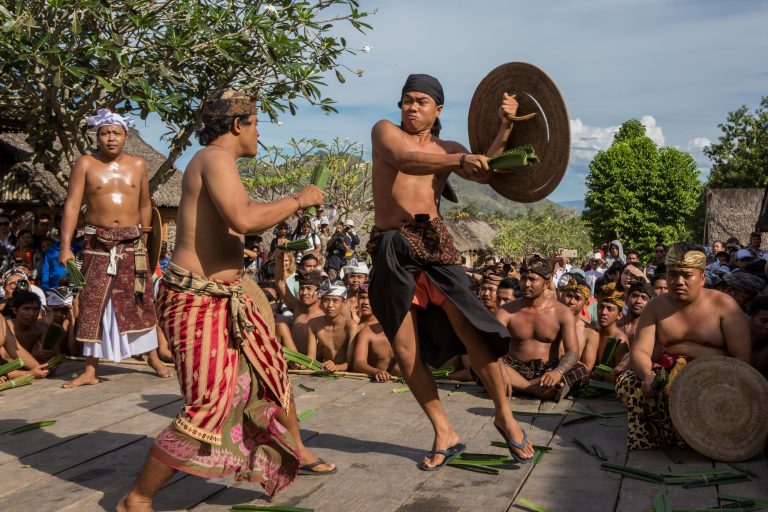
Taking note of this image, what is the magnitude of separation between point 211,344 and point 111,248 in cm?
281

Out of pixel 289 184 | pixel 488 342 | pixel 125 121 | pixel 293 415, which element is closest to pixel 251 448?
pixel 293 415

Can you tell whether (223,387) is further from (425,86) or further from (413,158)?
(425,86)

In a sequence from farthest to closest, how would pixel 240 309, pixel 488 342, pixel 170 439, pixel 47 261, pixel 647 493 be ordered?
pixel 47 261 → pixel 488 342 → pixel 647 493 → pixel 240 309 → pixel 170 439

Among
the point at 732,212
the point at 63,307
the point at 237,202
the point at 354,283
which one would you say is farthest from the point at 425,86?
the point at 732,212

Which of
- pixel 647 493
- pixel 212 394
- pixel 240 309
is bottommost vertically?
pixel 647 493

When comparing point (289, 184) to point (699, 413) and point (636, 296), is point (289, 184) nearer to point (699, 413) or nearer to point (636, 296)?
point (636, 296)

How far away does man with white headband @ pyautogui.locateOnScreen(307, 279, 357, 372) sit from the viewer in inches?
296

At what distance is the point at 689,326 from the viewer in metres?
4.82

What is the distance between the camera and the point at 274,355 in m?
3.70

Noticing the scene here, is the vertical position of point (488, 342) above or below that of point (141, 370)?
above

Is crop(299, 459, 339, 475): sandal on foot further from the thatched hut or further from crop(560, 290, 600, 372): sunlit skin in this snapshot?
the thatched hut

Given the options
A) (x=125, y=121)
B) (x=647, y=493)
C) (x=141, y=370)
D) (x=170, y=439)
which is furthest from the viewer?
(x=141, y=370)

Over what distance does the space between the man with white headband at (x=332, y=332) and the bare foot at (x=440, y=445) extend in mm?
3116

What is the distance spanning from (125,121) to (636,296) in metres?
4.58
